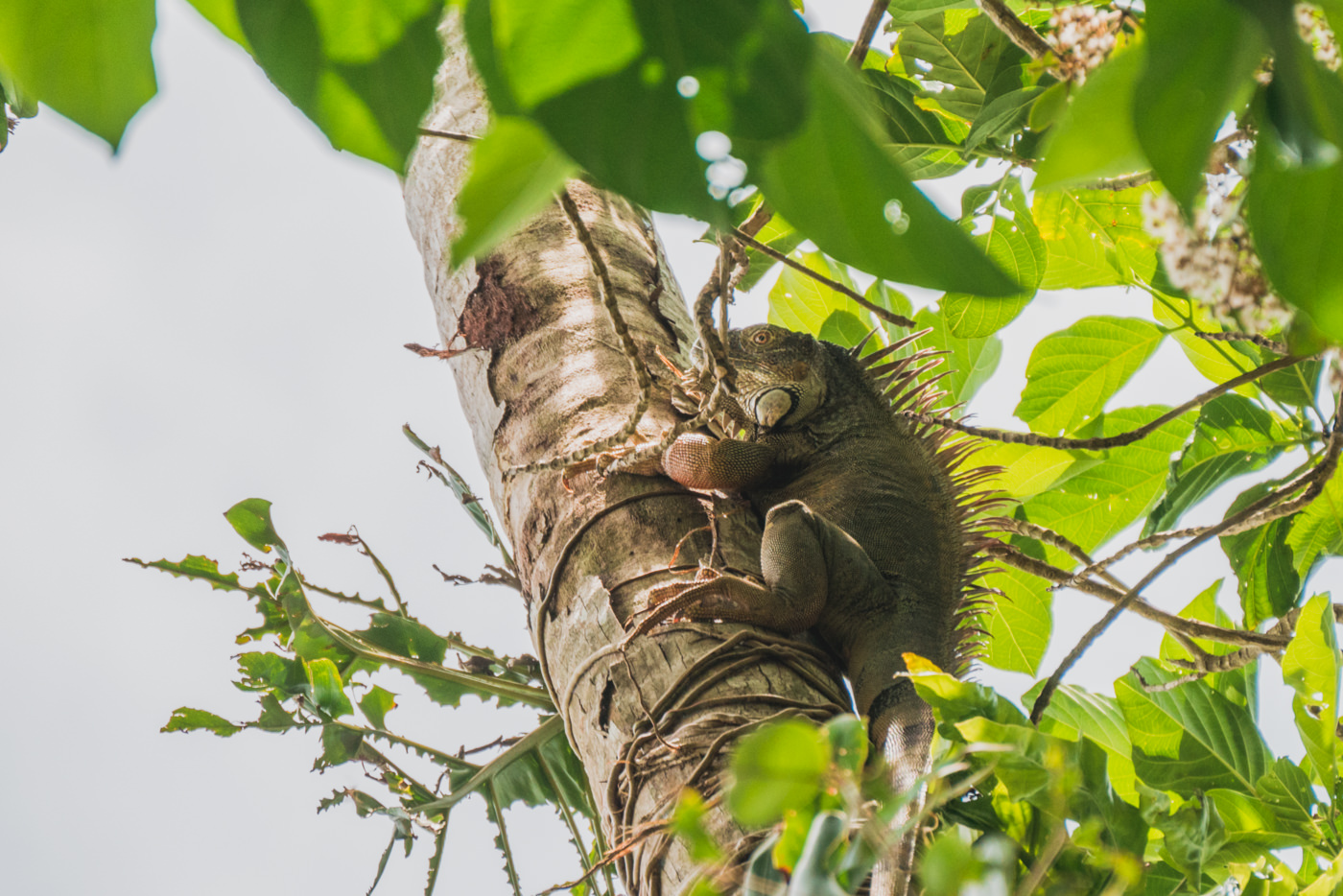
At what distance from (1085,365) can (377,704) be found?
203 centimetres

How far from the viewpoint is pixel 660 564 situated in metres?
1.67

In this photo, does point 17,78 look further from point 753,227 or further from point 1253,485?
point 1253,485

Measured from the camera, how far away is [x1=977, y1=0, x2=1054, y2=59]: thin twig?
1321mm

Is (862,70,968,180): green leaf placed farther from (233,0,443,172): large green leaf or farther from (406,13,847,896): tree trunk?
(233,0,443,172): large green leaf

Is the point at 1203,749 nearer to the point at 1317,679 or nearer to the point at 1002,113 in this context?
the point at 1317,679

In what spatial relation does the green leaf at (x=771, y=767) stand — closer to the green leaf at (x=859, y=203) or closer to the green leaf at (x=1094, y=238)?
the green leaf at (x=859, y=203)

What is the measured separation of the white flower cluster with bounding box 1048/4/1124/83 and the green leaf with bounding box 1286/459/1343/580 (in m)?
1.33

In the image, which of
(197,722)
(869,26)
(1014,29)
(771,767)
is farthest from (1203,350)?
(197,722)

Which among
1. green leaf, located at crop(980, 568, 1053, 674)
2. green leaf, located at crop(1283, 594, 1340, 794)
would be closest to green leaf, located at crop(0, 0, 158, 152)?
green leaf, located at crop(1283, 594, 1340, 794)

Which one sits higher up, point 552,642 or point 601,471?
point 601,471

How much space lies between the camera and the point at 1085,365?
2.29 m

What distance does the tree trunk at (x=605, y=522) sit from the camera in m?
1.41

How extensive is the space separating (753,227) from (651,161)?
1.19 metres

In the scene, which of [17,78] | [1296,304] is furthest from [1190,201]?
[17,78]
